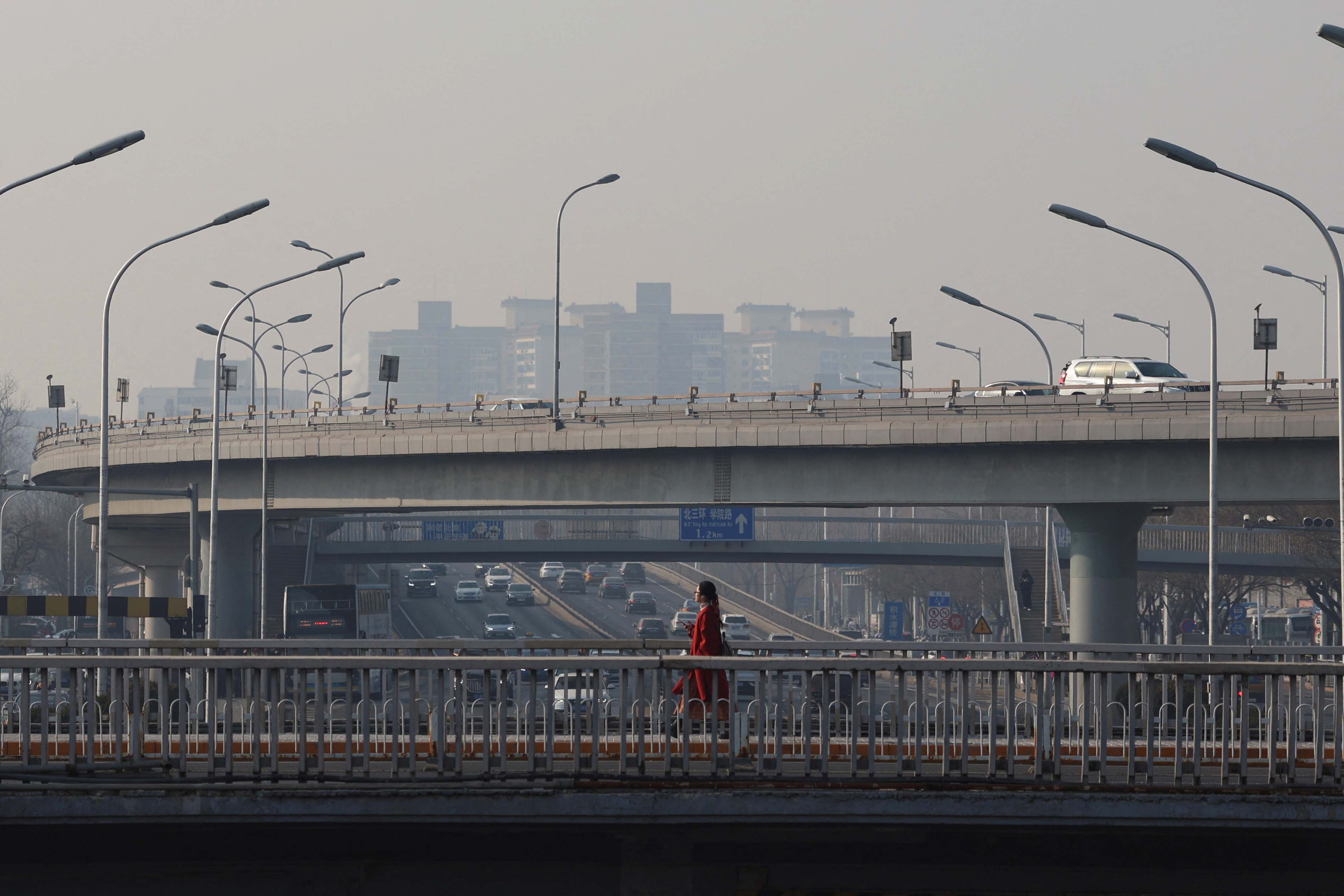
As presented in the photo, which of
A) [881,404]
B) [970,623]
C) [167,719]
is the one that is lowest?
[970,623]

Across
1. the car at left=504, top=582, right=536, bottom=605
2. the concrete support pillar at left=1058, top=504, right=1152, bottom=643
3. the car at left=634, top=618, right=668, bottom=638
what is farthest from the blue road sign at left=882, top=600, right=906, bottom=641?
the concrete support pillar at left=1058, top=504, right=1152, bottom=643

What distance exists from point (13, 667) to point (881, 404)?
31752mm

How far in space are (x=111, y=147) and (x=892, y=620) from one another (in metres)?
68.7

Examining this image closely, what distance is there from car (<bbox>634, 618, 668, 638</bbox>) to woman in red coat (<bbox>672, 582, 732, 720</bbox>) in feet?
220

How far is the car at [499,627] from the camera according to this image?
3428 inches

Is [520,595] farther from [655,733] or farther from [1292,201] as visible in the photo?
[655,733]

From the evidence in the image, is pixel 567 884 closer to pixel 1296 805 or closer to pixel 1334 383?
pixel 1296 805

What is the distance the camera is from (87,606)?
43812 millimetres

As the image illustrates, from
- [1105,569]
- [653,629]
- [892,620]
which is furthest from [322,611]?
[892,620]

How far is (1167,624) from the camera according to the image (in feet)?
246

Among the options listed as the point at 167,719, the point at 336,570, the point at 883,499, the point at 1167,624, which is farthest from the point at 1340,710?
the point at 336,570

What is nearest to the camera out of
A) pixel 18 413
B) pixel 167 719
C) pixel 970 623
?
pixel 167 719

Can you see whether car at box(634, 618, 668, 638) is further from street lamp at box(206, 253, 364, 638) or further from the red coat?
the red coat

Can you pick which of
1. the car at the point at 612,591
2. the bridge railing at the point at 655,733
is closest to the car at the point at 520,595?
the car at the point at 612,591
